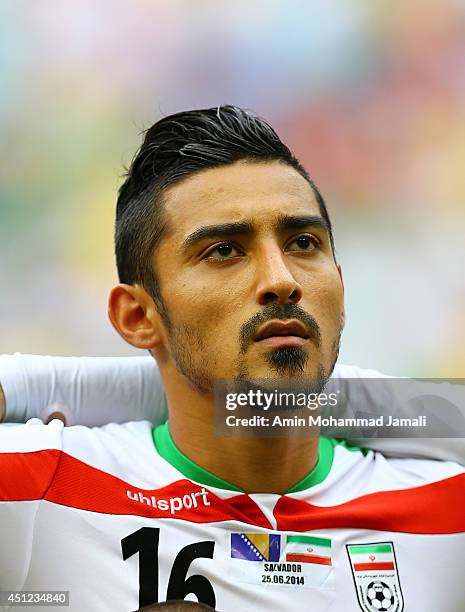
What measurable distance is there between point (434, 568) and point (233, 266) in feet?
2.44

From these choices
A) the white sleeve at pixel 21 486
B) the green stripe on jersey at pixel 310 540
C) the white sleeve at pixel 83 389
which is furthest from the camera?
the white sleeve at pixel 83 389

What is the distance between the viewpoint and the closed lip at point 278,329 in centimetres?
150

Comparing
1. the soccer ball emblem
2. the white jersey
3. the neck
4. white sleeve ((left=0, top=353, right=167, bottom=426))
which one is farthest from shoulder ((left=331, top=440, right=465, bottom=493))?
white sleeve ((left=0, top=353, right=167, bottom=426))

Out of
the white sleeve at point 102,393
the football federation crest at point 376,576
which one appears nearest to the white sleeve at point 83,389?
the white sleeve at point 102,393

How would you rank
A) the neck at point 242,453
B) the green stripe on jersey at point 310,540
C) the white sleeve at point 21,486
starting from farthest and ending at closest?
the neck at point 242,453
the green stripe on jersey at point 310,540
the white sleeve at point 21,486

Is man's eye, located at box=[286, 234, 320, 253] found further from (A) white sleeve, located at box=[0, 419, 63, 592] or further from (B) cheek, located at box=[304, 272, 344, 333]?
(A) white sleeve, located at box=[0, 419, 63, 592]

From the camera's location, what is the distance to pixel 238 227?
5.24ft

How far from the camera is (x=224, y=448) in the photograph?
5.48 ft

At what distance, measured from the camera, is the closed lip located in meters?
1.50

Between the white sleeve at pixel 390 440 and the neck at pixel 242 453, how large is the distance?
0.24 meters

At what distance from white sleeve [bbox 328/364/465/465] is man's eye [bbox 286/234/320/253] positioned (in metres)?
0.41

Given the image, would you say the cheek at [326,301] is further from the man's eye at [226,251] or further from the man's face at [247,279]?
the man's eye at [226,251]

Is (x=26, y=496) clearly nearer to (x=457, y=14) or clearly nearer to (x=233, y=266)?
(x=233, y=266)

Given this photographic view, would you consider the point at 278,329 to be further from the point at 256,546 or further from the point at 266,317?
the point at 256,546
